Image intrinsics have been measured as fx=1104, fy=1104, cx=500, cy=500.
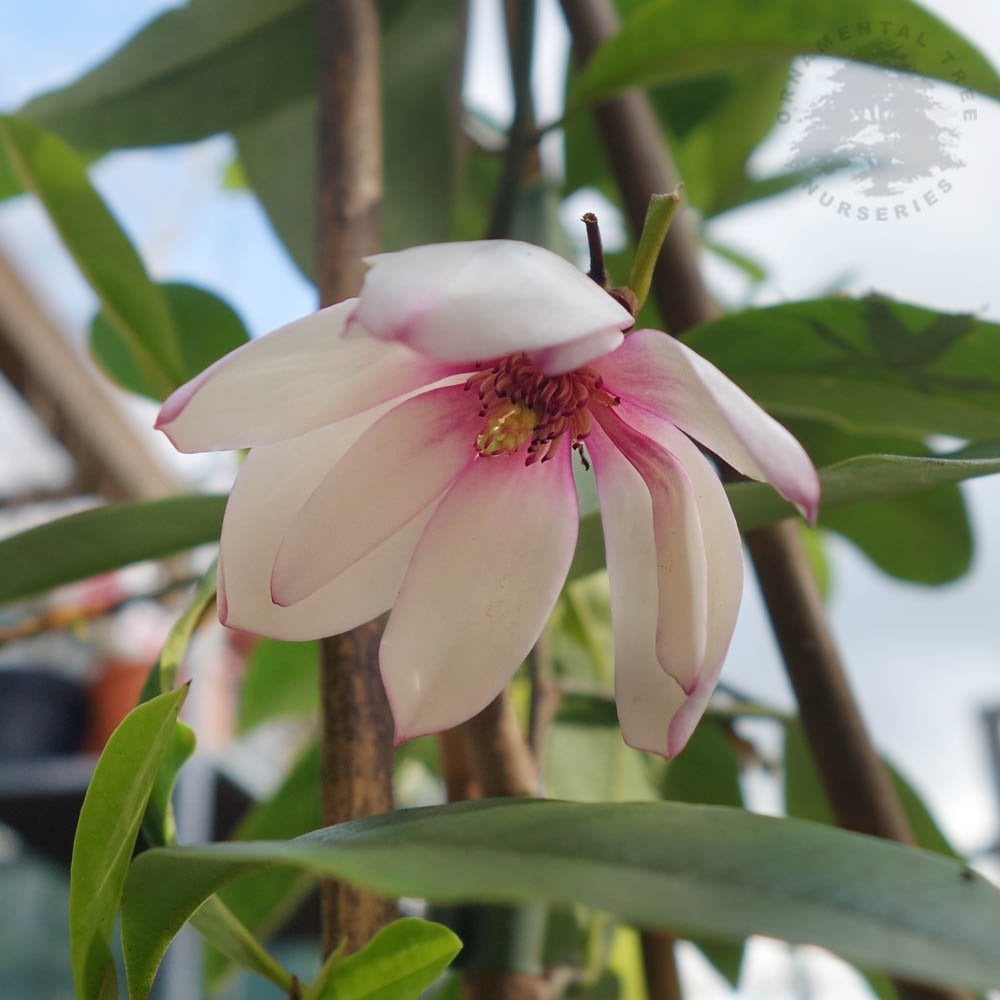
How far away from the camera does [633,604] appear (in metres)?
0.24

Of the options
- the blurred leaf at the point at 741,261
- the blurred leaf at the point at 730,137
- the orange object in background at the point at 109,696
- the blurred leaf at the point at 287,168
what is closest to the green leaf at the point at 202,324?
the blurred leaf at the point at 287,168

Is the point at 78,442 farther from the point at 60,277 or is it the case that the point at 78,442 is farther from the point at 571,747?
the point at 571,747

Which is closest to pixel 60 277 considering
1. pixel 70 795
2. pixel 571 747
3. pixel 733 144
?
pixel 70 795

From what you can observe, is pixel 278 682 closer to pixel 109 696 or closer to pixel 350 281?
pixel 350 281

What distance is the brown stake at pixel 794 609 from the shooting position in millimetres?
354

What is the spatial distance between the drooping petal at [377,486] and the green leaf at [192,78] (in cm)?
27

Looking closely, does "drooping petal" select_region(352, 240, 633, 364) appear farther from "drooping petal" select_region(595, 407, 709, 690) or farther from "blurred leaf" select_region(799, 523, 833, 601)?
"blurred leaf" select_region(799, 523, 833, 601)

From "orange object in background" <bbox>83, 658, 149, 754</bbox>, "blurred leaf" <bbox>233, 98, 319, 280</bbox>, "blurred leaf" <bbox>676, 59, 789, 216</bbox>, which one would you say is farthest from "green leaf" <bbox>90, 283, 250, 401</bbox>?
"orange object in background" <bbox>83, 658, 149, 754</bbox>

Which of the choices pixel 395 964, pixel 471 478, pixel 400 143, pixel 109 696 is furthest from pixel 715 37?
pixel 109 696

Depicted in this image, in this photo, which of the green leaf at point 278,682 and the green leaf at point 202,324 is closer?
the green leaf at point 202,324

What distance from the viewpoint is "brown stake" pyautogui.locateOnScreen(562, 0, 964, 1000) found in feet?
1.16

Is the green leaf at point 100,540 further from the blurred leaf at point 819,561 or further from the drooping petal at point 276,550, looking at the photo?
the blurred leaf at point 819,561

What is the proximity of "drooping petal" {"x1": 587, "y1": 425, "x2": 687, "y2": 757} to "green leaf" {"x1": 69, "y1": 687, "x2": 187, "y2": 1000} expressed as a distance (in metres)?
0.09

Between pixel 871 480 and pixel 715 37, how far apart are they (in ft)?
0.83
